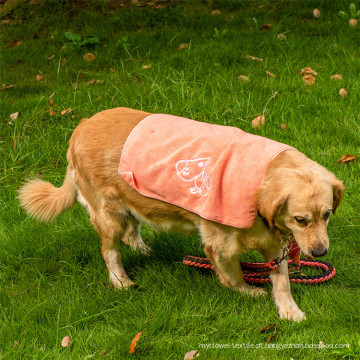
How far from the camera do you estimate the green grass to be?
324 centimetres

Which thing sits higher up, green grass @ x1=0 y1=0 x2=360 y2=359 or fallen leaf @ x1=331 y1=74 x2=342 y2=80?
fallen leaf @ x1=331 y1=74 x2=342 y2=80

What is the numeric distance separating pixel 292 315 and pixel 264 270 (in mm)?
475

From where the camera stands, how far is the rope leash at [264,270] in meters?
3.60

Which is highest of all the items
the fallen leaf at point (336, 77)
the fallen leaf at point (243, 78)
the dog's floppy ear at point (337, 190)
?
the dog's floppy ear at point (337, 190)

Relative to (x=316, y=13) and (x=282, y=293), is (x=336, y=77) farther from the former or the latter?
(x=282, y=293)

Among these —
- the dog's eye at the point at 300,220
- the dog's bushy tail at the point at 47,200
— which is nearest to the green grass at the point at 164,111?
the dog's bushy tail at the point at 47,200

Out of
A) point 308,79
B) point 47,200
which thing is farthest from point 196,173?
point 308,79

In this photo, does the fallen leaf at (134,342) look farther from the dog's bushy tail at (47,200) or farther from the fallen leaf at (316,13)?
the fallen leaf at (316,13)

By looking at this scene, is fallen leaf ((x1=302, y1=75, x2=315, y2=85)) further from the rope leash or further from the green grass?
the rope leash

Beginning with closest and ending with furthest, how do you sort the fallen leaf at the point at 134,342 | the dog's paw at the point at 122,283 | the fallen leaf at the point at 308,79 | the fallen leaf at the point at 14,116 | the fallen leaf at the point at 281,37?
the fallen leaf at the point at 134,342, the dog's paw at the point at 122,283, the fallen leaf at the point at 14,116, the fallen leaf at the point at 308,79, the fallen leaf at the point at 281,37

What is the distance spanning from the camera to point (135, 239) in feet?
13.7

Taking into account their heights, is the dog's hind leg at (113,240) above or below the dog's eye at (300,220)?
below

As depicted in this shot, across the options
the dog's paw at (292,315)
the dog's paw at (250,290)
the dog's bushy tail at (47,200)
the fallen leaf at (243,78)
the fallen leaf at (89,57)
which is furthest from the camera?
the fallen leaf at (89,57)

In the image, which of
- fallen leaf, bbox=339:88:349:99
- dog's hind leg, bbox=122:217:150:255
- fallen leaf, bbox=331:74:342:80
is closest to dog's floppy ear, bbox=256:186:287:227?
dog's hind leg, bbox=122:217:150:255
